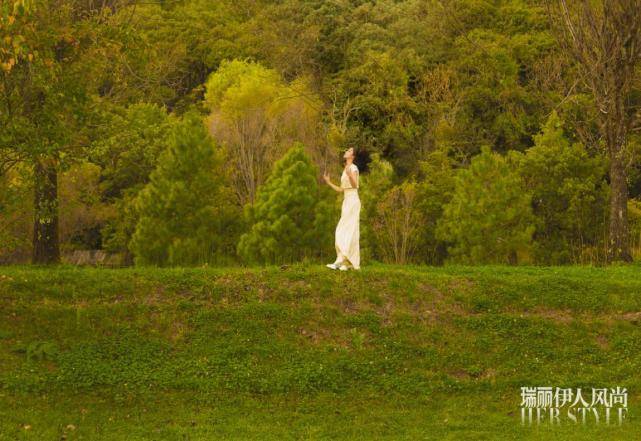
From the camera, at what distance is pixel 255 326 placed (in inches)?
549

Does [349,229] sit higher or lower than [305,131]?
lower

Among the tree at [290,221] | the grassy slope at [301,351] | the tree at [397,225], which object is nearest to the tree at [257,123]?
the tree at [397,225]

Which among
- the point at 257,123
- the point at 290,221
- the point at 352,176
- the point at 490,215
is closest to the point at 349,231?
the point at 352,176

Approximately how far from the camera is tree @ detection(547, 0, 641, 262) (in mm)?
21891

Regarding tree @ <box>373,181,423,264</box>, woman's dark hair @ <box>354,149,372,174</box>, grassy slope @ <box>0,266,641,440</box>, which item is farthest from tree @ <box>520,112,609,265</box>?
grassy slope @ <box>0,266,641,440</box>

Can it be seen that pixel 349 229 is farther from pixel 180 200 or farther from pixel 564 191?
pixel 564 191

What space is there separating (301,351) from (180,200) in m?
14.8

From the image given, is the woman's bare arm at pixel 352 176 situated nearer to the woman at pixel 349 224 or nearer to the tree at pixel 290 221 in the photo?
the woman at pixel 349 224

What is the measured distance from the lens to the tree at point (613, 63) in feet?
71.8

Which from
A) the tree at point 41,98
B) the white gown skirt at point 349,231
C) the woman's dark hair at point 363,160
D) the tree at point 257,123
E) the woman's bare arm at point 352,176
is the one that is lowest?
the white gown skirt at point 349,231

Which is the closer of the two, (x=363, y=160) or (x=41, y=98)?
(x=41, y=98)

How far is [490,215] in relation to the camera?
27.6 metres

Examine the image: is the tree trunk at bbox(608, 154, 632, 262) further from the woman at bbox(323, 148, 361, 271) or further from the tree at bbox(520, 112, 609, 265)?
the woman at bbox(323, 148, 361, 271)
